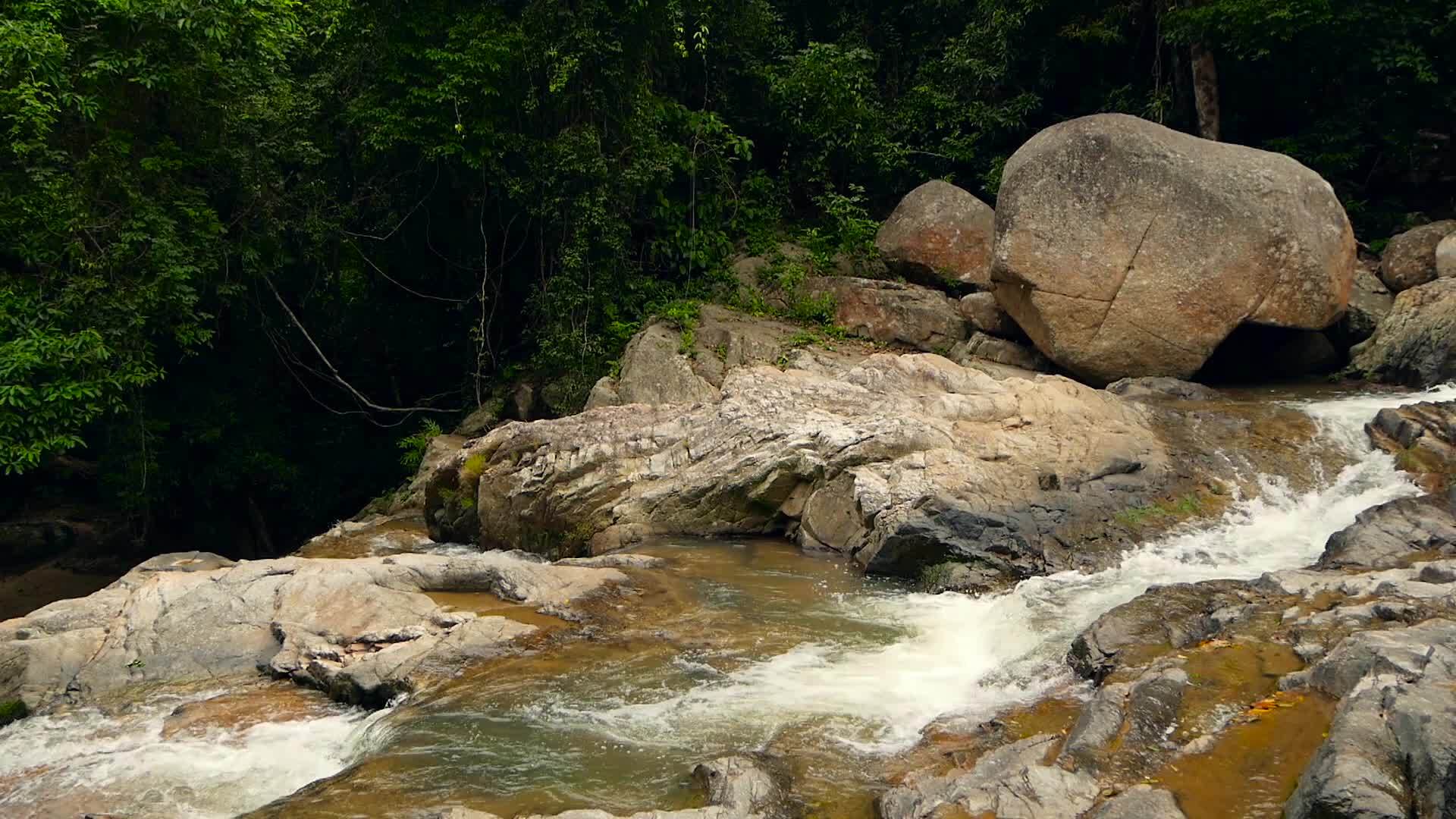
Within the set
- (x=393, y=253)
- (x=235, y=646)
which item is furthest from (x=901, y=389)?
(x=393, y=253)

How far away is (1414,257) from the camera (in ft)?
46.8

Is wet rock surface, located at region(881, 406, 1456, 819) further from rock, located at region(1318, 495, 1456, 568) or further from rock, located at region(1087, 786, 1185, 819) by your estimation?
rock, located at region(1318, 495, 1456, 568)

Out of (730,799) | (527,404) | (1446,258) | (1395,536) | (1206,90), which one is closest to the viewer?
(730,799)

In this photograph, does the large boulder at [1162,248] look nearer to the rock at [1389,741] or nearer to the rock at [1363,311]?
the rock at [1363,311]

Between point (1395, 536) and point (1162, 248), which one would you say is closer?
point (1395, 536)

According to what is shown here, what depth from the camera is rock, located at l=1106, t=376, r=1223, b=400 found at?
475 inches

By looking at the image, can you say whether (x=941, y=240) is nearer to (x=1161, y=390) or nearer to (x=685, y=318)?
(x=685, y=318)

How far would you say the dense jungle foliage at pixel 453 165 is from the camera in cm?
1241

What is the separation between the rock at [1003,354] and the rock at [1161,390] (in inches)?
57.0

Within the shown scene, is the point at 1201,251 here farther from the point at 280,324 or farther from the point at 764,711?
the point at 280,324

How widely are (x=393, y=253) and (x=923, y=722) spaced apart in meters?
13.7

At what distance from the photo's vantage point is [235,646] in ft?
24.3

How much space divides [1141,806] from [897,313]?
37.7 ft

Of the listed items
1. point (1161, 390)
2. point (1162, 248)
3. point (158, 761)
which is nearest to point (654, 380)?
point (1161, 390)
